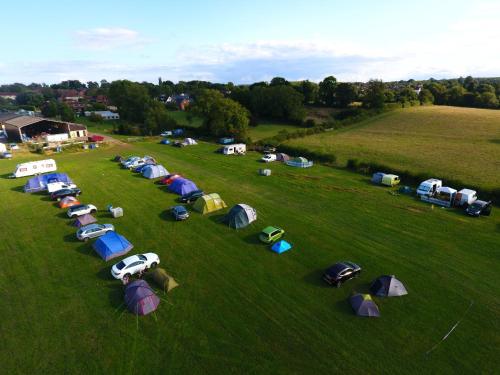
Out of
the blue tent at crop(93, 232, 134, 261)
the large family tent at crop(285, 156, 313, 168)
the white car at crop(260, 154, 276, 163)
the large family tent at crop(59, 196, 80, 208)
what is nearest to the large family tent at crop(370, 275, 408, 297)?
the blue tent at crop(93, 232, 134, 261)

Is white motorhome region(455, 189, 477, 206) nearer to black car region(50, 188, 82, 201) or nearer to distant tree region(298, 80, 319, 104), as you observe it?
black car region(50, 188, 82, 201)

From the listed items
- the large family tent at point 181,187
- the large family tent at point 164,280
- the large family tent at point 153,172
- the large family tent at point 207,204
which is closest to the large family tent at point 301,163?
the large family tent at point 181,187

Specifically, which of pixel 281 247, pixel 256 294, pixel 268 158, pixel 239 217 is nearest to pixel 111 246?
pixel 239 217

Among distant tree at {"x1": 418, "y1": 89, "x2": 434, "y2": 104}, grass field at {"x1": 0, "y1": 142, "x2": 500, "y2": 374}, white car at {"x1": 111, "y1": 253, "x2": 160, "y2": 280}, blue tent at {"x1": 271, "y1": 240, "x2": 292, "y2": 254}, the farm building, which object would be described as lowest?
grass field at {"x1": 0, "y1": 142, "x2": 500, "y2": 374}

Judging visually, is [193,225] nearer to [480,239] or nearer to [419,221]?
[419,221]

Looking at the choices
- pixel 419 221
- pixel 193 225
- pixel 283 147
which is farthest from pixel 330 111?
pixel 193 225

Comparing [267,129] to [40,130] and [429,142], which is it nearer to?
[429,142]

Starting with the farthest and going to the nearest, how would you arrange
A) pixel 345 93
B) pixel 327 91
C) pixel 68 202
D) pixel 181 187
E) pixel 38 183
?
1. pixel 327 91
2. pixel 345 93
3. pixel 38 183
4. pixel 181 187
5. pixel 68 202
